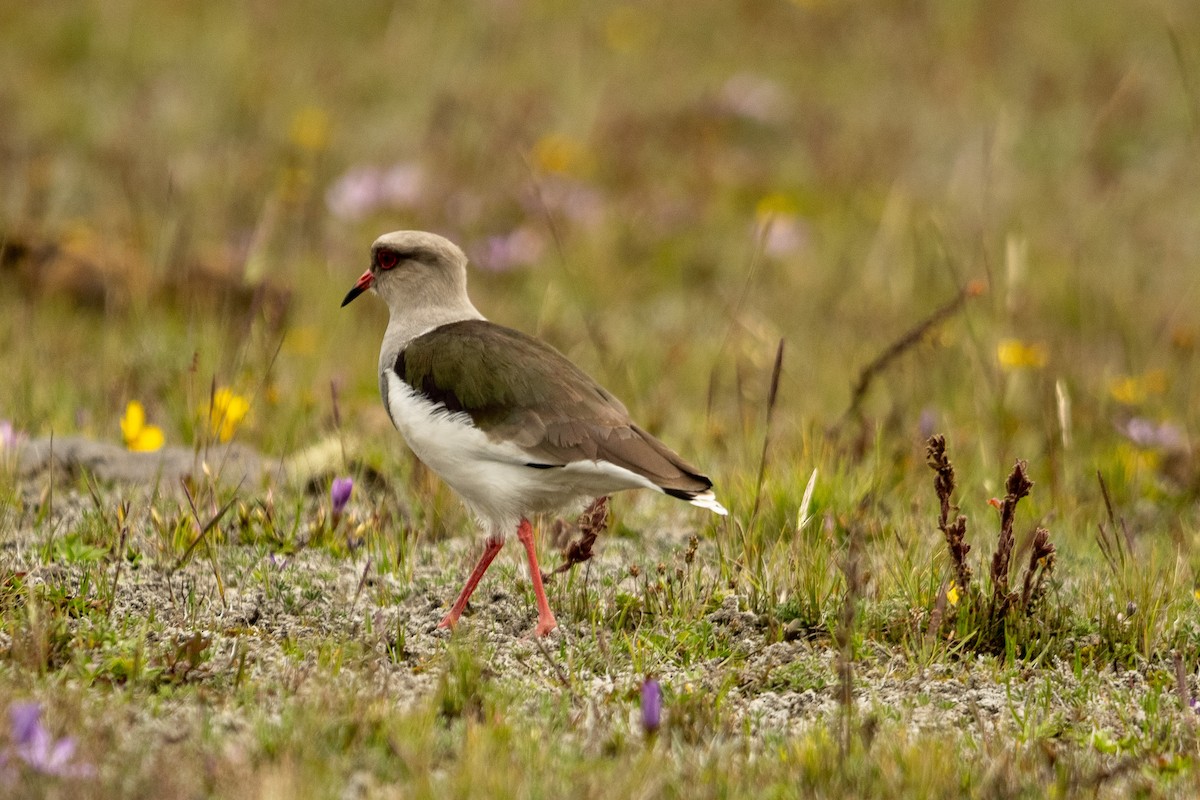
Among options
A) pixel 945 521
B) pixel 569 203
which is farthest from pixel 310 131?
pixel 945 521

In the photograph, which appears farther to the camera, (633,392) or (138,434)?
(633,392)

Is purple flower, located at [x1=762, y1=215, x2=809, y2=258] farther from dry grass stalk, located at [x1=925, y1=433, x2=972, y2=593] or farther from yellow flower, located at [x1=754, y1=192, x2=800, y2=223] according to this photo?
dry grass stalk, located at [x1=925, y1=433, x2=972, y2=593]

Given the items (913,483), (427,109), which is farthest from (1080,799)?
(427,109)

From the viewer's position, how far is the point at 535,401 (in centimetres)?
432

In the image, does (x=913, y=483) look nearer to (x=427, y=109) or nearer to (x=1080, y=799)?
(x=1080, y=799)

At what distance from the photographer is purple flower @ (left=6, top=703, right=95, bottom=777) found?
3.04 meters

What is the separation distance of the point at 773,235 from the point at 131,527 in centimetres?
629

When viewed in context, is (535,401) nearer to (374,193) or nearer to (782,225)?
(374,193)

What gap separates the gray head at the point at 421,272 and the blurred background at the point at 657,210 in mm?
560

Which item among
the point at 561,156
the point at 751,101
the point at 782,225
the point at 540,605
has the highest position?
the point at 751,101

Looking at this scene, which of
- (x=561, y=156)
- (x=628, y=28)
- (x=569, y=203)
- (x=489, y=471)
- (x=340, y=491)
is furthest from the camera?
(x=628, y=28)

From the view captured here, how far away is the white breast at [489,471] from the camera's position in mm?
4266

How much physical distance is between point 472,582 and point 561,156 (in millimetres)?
6864

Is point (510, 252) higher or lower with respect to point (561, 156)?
lower
